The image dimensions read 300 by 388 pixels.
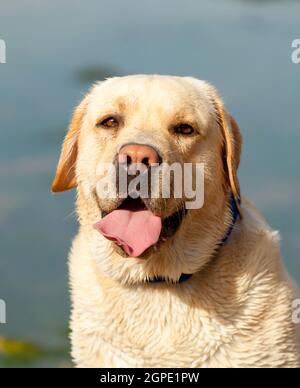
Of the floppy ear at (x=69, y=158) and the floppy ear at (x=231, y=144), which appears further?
the floppy ear at (x=69, y=158)

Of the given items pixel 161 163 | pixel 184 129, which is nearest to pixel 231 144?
pixel 184 129

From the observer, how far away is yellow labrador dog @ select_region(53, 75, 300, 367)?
21.9ft

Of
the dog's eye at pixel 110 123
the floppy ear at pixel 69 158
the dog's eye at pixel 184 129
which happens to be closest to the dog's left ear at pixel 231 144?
the dog's eye at pixel 184 129

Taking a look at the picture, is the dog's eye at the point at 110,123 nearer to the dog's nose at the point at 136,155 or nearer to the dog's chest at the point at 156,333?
the dog's nose at the point at 136,155

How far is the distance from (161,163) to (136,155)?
0.22 meters

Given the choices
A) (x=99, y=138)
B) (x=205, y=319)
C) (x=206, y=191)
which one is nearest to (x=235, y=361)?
(x=205, y=319)

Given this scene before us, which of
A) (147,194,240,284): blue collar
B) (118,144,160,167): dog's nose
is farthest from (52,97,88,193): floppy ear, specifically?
(118,144,160,167): dog's nose

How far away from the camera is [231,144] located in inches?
271

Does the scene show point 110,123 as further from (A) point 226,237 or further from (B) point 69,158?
(A) point 226,237

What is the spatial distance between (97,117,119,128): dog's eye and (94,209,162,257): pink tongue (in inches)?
26.8

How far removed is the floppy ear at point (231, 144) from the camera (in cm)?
680

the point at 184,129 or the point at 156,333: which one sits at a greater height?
the point at 184,129

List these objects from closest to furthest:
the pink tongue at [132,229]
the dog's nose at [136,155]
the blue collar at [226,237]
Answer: the dog's nose at [136,155] < the pink tongue at [132,229] < the blue collar at [226,237]

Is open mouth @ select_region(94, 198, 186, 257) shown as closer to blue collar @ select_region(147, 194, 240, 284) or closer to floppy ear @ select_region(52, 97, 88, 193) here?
blue collar @ select_region(147, 194, 240, 284)
